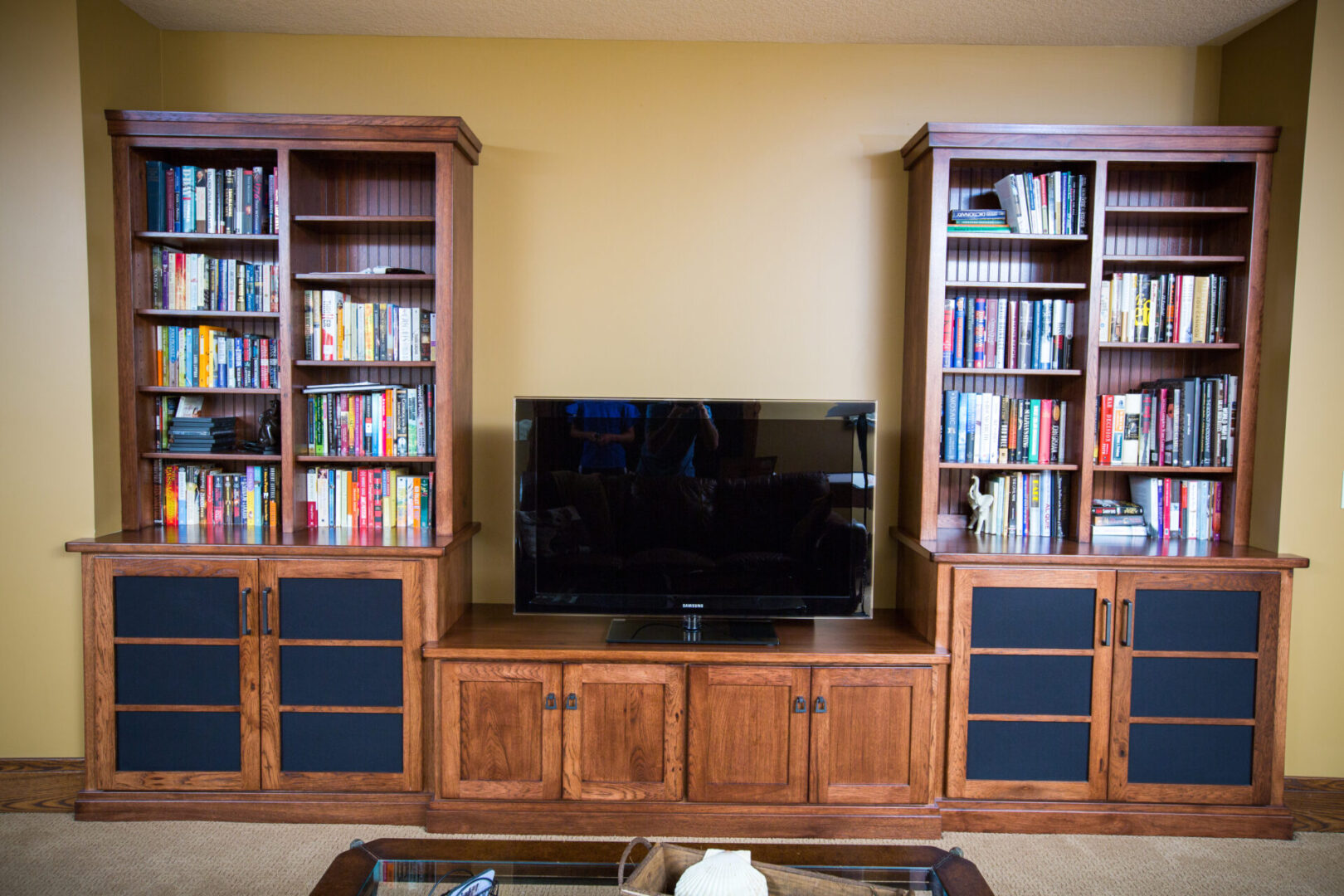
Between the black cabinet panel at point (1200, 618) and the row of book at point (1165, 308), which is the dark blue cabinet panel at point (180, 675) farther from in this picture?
the row of book at point (1165, 308)

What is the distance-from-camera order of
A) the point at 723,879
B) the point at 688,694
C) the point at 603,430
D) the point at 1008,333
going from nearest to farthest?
the point at 723,879 < the point at 688,694 < the point at 603,430 < the point at 1008,333

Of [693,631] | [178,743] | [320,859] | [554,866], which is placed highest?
[693,631]

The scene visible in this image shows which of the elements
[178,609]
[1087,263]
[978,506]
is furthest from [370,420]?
[1087,263]

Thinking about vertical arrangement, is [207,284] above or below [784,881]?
above

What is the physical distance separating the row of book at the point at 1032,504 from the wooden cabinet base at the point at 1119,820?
916 mm

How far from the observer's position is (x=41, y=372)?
2787mm

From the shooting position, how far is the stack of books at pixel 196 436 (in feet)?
9.79

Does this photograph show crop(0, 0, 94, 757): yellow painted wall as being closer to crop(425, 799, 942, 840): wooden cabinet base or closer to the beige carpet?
the beige carpet

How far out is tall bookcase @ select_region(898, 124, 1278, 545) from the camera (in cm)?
283

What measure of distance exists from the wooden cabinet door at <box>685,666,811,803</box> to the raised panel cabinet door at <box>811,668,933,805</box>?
6 cm

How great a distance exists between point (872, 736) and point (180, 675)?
88.7 inches

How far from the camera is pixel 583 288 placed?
3.20 meters

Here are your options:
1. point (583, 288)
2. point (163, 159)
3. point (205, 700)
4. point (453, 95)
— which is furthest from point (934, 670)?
point (163, 159)

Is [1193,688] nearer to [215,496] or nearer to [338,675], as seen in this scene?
[338,675]
